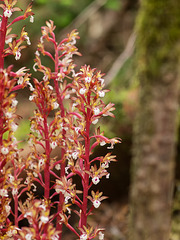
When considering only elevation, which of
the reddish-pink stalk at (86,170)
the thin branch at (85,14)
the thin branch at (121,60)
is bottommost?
the reddish-pink stalk at (86,170)

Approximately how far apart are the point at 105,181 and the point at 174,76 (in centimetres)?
185

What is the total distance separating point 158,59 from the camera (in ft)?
6.63

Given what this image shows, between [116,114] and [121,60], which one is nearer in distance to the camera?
[116,114]

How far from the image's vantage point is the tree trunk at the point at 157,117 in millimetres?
2020

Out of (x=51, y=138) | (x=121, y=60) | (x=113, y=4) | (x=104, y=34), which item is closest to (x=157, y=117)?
(x=51, y=138)

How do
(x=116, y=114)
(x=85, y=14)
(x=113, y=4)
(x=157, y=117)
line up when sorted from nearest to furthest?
(x=157, y=117), (x=116, y=114), (x=85, y=14), (x=113, y=4)

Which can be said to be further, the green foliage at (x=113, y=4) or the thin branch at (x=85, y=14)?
the green foliage at (x=113, y=4)

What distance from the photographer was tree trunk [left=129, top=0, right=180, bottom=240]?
2020 mm

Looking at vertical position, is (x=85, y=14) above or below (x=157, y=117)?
above

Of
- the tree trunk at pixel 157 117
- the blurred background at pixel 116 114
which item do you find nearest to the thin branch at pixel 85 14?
the blurred background at pixel 116 114

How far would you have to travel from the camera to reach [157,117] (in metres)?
2.02

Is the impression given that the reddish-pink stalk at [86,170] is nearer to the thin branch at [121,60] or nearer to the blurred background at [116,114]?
the blurred background at [116,114]

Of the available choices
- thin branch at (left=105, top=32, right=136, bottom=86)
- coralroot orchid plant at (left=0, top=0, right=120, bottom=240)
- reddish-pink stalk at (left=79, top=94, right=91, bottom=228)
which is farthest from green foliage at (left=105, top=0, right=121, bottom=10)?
reddish-pink stalk at (left=79, top=94, right=91, bottom=228)

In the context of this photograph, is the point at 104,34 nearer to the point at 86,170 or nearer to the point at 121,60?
the point at 121,60
